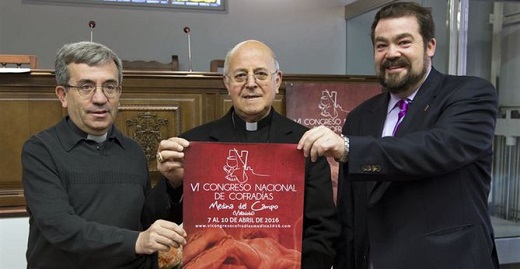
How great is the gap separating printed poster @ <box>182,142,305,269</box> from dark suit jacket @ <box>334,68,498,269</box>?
0.63 ft

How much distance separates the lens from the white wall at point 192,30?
5.63 m

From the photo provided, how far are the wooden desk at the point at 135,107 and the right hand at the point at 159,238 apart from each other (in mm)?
2392

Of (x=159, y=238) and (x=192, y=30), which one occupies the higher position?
(x=192, y=30)

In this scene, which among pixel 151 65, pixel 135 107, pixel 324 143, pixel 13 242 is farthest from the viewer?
pixel 151 65

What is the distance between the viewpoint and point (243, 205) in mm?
1410

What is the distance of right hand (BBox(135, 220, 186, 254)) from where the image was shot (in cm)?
127

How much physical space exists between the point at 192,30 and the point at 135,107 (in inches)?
109

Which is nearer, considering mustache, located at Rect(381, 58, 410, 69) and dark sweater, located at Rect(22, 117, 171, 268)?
dark sweater, located at Rect(22, 117, 171, 268)

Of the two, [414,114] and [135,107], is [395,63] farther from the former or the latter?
[135,107]

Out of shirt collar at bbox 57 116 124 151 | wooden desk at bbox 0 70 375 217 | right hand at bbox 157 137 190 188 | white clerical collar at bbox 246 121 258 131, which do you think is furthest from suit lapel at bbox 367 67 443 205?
wooden desk at bbox 0 70 375 217

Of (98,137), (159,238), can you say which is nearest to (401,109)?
(159,238)

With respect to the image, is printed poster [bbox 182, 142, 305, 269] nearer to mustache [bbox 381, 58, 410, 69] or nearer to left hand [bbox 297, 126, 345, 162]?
left hand [bbox 297, 126, 345, 162]

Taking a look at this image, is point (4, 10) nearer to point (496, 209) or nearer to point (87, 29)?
point (87, 29)

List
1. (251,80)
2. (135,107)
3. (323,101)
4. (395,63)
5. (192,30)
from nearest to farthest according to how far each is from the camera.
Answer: (395,63) → (251,80) → (135,107) → (323,101) → (192,30)
